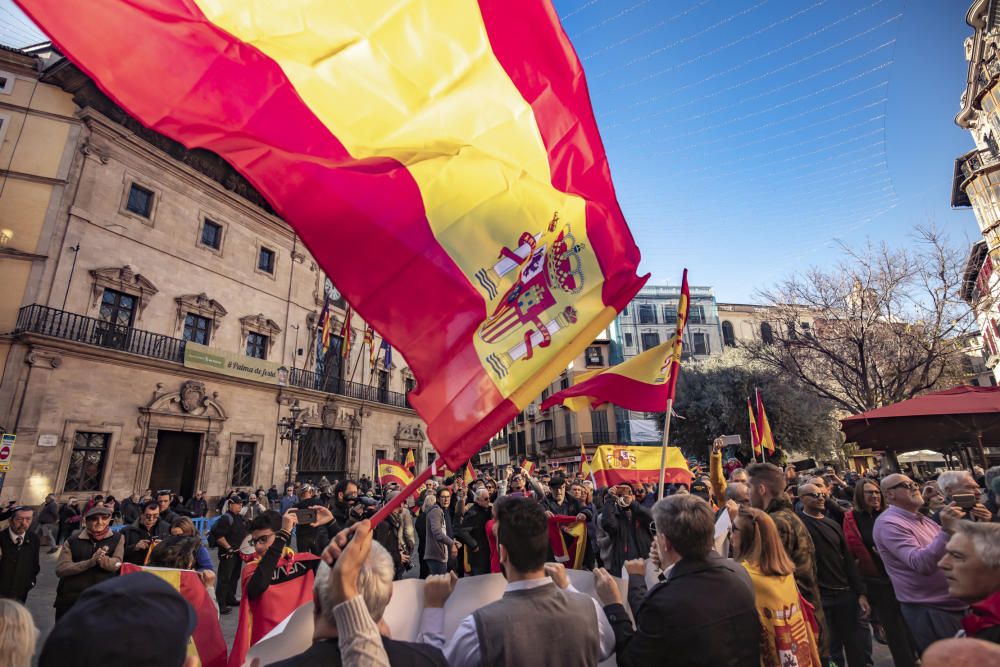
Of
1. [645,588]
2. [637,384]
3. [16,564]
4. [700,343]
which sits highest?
[700,343]

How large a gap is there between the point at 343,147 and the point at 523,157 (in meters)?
1.11

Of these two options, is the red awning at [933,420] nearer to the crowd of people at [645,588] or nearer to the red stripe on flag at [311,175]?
the crowd of people at [645,588]

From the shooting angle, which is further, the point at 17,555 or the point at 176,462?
the point at 176,462

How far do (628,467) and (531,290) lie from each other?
937cm

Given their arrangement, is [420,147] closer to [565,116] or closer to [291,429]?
[565,116]

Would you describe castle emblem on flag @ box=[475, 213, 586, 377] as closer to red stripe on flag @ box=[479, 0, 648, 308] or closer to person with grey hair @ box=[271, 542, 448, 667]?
red stripe on flag @ box=[479, 0, 648, 308]

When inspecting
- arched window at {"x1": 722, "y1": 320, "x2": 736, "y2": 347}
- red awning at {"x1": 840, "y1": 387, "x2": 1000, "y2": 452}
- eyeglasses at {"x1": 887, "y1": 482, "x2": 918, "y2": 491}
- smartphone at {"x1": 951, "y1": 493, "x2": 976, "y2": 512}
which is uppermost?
arched window at {"x1": 722, "y1": 320, "x2": 736, "y2": 347}

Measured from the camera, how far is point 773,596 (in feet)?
8.84

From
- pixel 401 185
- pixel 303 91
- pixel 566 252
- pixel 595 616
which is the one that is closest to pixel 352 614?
pixel 595 616

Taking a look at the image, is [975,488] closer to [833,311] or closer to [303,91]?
[303,91]

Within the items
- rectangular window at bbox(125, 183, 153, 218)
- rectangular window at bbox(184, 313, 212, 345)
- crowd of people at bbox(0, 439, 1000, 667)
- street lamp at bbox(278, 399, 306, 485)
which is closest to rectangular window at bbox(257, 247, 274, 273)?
rectangular window at bbox(184, 313, 212, 345)

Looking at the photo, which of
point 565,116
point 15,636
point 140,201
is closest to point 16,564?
point 15,636

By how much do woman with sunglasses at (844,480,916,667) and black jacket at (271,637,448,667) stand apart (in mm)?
4549

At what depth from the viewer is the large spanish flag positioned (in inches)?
77.5
